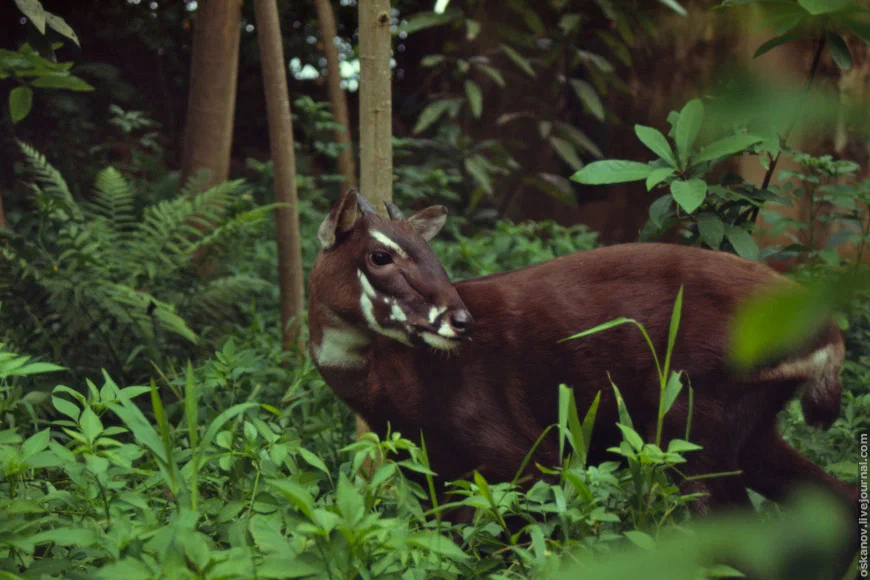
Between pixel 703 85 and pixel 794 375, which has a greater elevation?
pixel 703 85

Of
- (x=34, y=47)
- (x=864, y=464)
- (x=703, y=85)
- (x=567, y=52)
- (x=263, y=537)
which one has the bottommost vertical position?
(x=864, y=464)

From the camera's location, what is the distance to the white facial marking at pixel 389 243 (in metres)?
2.77

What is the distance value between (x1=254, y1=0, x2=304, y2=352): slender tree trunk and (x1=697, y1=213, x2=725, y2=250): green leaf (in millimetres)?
1881

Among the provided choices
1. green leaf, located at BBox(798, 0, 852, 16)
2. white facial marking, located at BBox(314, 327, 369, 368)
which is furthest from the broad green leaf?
green leaf, located at BBox(798, 0, 852, 16)

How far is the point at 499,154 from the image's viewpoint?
7.08 m

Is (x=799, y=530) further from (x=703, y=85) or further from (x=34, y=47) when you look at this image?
(x=34, y=47)

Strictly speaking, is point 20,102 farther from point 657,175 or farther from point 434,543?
point 434,543

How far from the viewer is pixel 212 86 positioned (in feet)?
16.5

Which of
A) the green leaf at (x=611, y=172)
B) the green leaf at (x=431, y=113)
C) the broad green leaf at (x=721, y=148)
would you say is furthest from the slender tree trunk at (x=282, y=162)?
the green leaf at (x=431, y=113)

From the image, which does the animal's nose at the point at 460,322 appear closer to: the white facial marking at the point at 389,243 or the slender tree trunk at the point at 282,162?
the white facial marking at the point at 389,243

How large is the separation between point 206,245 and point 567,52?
3640mm

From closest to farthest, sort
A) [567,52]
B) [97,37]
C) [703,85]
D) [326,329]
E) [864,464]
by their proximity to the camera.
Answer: [703,85], [864,464], [326,329], [567,52], [97,37]

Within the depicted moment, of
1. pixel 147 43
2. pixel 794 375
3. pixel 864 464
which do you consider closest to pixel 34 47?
pixel 794 375

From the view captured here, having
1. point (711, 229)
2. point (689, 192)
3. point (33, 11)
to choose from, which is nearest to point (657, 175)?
A: point (689, 192)
